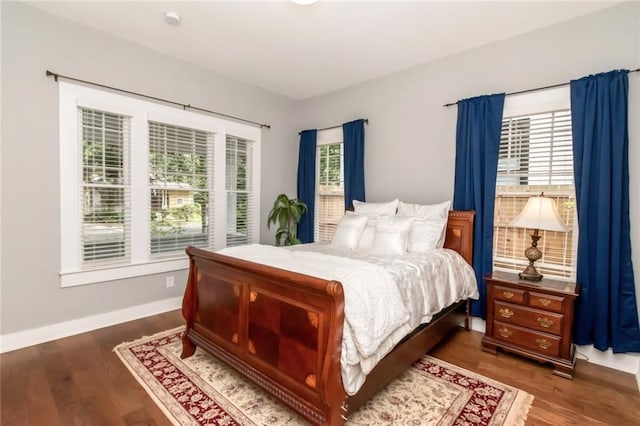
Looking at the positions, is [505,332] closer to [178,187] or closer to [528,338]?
[528,338]

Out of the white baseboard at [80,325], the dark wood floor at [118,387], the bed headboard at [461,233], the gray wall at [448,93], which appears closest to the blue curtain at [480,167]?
the bed headboard at [461,233]

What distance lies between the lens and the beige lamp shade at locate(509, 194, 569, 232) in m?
2.37

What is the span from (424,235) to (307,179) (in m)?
2.29

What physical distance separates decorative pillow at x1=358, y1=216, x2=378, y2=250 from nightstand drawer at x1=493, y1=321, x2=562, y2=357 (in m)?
1.31

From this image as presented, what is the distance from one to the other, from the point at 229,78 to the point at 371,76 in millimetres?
1872

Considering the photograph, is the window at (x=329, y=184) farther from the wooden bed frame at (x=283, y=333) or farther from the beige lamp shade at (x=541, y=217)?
the beige lamp shade at (x=541, y=217)

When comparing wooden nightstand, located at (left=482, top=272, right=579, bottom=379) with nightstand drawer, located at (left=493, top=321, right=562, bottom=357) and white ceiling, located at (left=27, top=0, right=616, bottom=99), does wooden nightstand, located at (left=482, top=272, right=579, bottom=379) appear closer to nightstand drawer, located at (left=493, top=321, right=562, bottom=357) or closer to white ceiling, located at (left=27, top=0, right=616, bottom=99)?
nightstand drawer, located at (left=493, top=321, right=562, bottom=357)

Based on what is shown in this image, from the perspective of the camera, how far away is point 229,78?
159 inches

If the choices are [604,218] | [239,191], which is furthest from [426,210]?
[239,191]

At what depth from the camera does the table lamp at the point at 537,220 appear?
7.79 ft

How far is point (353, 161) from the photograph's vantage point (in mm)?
4113

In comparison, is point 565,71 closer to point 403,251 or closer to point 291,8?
point 403,251

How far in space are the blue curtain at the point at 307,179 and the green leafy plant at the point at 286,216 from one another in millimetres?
103

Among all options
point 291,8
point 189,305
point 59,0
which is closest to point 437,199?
point 291,8
